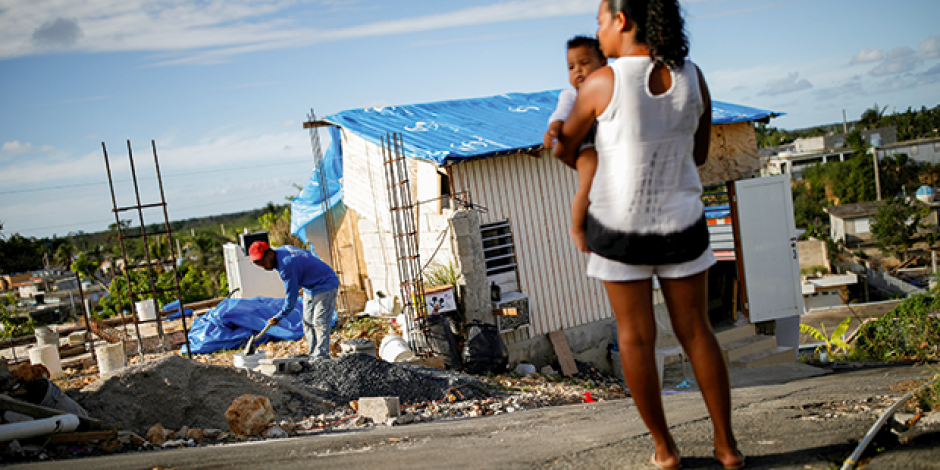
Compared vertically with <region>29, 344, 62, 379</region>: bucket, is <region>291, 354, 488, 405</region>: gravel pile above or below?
below

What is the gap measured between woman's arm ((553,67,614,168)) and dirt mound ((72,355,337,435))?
4.18 meters

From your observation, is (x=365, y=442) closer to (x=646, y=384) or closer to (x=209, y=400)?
(x=646, y=384)

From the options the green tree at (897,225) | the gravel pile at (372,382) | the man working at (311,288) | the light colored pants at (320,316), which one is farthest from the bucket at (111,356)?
the green tree at (897,225)

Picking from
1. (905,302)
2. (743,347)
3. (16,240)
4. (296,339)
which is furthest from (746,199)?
(16,240)

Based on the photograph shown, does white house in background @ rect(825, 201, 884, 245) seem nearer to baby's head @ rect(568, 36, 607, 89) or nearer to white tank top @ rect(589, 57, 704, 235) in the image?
baby's head @ rect(568, 36, 607, 89)

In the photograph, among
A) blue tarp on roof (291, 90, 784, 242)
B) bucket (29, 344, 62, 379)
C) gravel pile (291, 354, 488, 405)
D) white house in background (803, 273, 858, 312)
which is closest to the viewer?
gravel pile (291, 354, 488, 405)

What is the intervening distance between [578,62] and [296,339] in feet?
32.0

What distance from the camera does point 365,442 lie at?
10.9ft

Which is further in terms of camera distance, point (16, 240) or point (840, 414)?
point (16, 240)

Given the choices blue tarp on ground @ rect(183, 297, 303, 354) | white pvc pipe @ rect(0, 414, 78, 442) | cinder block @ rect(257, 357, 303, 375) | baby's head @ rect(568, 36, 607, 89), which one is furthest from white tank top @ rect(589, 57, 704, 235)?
blue tarp on ground @ rect(183, 297, 303, 354)

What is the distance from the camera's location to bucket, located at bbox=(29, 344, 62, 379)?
9648 mm

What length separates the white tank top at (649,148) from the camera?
205cm

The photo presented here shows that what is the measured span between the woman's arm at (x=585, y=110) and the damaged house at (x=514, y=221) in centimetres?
711

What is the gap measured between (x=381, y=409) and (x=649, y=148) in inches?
153
